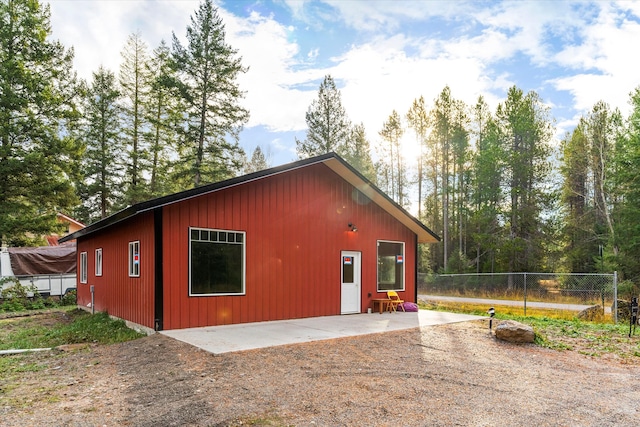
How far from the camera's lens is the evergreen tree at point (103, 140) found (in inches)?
953

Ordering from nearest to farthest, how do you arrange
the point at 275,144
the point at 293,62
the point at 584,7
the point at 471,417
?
the point at 471,417
the point at 584,7
the point at 293,62
the point at 275,144

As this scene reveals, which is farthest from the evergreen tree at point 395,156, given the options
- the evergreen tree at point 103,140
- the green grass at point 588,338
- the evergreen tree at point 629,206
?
the green grass at point 588,338

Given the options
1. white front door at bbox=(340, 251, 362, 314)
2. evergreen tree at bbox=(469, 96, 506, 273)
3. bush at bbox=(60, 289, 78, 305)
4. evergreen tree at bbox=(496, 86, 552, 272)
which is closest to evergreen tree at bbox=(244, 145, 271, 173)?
evergreen tree at bbox=(469, 96, 506, 273)

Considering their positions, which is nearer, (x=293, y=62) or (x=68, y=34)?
(x=293, y=62)

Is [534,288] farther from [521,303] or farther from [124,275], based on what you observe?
[124,275]

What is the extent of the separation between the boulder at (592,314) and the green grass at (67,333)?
1156cm

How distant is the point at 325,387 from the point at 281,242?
539cm

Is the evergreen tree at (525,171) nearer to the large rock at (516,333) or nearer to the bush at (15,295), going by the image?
the large rock at (516,333)

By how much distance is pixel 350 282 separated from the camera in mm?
11500

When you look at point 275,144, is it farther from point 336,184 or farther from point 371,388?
point 371,388

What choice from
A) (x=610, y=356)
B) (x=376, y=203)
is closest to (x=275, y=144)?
(x=376, y=203)

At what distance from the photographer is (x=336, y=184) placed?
11.3 metres

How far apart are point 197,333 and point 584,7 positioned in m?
10.8

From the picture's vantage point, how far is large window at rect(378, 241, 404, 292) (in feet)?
40.6
